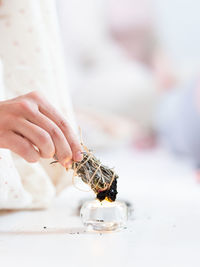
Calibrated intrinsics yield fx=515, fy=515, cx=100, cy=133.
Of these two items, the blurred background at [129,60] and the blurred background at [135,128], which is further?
the blurred background at [129,60]

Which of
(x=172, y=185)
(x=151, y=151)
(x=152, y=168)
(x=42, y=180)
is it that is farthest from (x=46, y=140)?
(x=151, y=151)

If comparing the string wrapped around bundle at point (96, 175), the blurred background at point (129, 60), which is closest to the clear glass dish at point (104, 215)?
the string wrapped around bundle at point (96, 175)

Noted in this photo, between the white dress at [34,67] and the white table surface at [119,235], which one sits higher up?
the white dress at [34,67]

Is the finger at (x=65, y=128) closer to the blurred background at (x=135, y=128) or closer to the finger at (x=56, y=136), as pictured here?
the finger at (x=56, y=136)

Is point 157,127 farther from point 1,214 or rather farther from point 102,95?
point 1,214

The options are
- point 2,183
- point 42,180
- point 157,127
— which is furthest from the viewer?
point 157,127

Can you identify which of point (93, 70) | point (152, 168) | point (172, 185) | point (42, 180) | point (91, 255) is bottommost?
point (91, 255)

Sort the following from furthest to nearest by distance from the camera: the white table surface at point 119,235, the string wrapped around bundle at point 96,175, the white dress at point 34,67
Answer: the white dress at point 34,67
the string wrapped around bundle at point 96,175
the white table surface at point 119,235

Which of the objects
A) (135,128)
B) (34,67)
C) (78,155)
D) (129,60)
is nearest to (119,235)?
(78,155)
